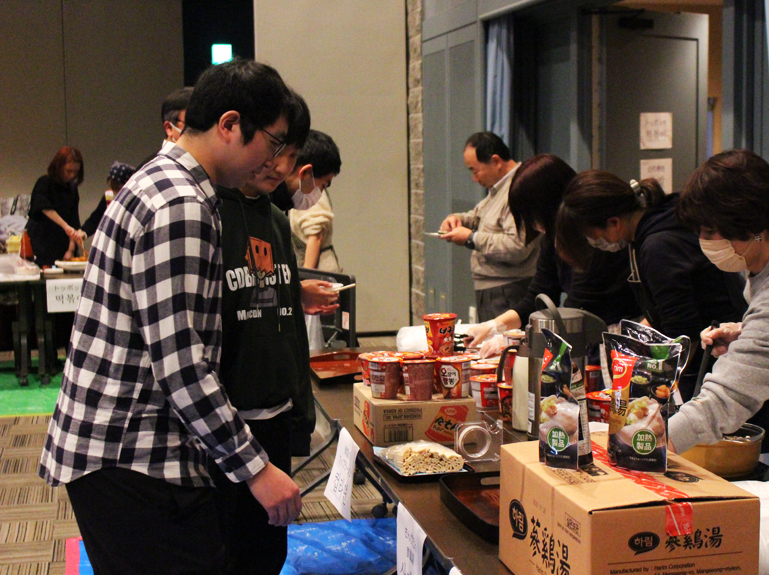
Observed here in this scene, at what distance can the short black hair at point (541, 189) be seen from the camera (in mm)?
2898

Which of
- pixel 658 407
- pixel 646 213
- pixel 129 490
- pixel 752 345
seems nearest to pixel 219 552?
pixel 129 490

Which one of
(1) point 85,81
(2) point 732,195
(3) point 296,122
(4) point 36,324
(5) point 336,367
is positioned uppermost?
(1) point 85,81

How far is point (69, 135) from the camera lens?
870 cm

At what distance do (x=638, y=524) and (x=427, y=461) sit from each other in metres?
0.68

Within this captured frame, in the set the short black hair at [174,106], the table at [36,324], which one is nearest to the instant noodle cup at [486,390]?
the short black hair at [174,106]

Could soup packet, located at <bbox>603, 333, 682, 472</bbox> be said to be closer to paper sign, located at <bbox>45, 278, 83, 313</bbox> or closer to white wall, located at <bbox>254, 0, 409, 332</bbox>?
paper sign, located at <bbox>45, 278, 83, 313</bbox>

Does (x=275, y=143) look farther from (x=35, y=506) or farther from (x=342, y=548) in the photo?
(x=35, y=506)

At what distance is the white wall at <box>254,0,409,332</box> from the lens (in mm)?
6410

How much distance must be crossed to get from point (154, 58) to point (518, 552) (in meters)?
8.62

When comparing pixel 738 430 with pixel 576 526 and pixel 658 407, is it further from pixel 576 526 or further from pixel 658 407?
pixel 576 526

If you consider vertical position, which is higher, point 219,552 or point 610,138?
point 610,138

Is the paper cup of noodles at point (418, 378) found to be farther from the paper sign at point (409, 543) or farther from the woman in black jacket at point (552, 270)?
the woman in black jacket at point (552, 270)

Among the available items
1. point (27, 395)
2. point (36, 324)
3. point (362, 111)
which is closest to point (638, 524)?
point (27, 395)

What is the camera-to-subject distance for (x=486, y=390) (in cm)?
206
